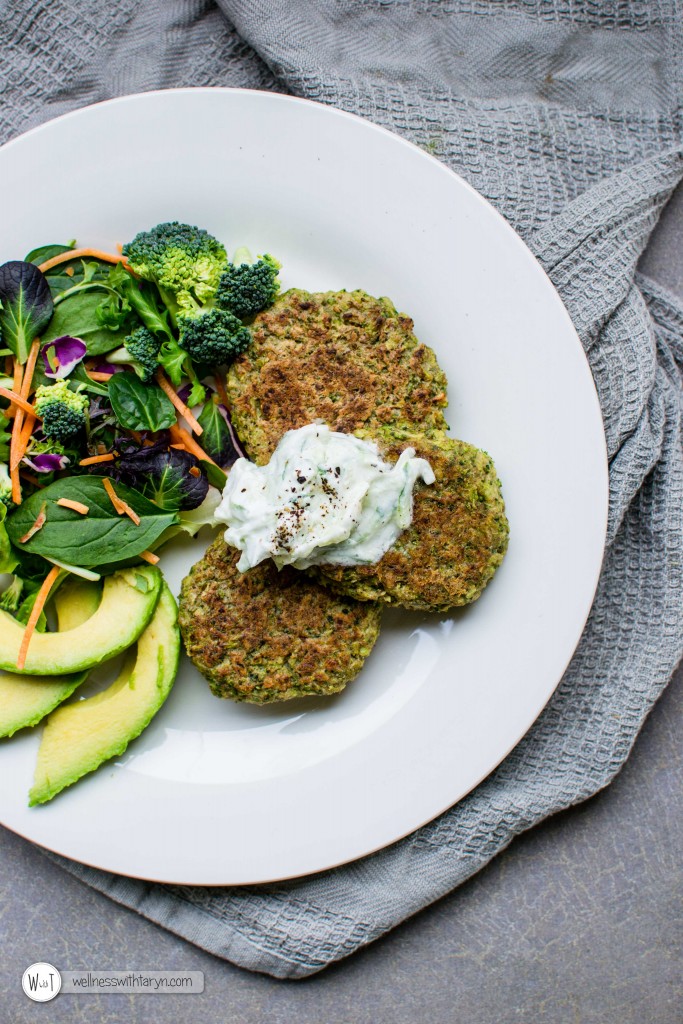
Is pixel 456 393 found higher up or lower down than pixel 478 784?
higher up

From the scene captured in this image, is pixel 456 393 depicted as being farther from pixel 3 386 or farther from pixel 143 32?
pixel 143 32

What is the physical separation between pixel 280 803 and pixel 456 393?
1992 mm

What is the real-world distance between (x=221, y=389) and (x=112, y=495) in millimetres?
694

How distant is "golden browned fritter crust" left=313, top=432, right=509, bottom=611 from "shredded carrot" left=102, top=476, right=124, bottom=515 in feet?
2.90

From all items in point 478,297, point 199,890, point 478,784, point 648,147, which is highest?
point 648,147

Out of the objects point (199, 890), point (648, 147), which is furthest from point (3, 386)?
point (648, 147)

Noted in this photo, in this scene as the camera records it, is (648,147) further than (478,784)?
Yes

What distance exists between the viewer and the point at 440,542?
2955 mm

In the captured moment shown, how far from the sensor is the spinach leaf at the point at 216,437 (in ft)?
10.4

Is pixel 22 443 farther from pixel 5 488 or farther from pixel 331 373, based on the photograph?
pixel 331 373

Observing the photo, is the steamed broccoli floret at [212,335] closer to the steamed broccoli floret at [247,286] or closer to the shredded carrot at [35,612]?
the steamed broccoli floret at [247,286]

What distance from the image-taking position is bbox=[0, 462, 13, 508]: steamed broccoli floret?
10.0 feet

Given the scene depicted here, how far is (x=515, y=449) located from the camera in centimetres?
315

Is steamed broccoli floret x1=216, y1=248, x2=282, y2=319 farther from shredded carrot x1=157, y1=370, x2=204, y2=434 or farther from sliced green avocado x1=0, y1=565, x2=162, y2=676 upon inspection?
sliced green avocado x1=0, y1=565, x2=162, y2=676
